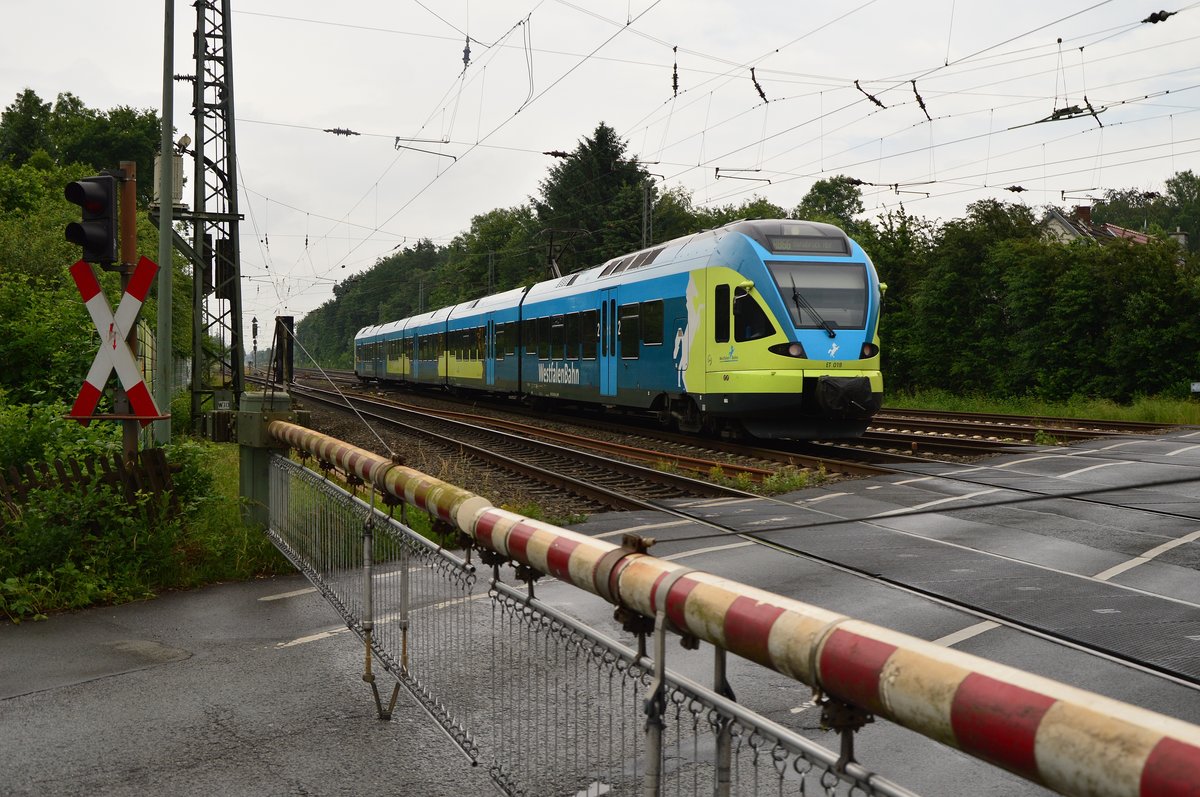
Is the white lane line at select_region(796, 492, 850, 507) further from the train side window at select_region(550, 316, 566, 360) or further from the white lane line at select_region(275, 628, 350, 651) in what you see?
the train side window at select_region(550, 316, 566, 360)

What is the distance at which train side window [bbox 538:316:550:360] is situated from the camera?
26.4 meters

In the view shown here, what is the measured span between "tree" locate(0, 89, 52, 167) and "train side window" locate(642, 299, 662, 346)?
52.3 meters

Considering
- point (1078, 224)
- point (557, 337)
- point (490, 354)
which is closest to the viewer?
point (557, 337)

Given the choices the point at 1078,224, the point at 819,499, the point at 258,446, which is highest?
the point at 1078,224

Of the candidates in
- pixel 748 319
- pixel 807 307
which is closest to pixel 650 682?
pixel 748 319

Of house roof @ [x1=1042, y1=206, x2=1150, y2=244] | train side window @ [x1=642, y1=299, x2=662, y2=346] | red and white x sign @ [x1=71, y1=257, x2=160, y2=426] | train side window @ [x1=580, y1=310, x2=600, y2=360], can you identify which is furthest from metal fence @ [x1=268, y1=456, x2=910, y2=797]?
house roof @ [x1=1042, y1=206, x2=1150, y2=244]

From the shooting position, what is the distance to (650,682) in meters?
2.65

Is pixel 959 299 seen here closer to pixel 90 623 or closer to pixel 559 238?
pixel 90 623

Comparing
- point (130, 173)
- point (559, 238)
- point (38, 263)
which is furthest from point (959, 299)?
point (559, 238)

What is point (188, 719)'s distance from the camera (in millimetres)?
4879

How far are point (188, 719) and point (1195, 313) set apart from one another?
2687 centimetres

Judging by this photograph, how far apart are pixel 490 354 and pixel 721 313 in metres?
15.8

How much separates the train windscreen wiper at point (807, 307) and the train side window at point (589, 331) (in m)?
6.65

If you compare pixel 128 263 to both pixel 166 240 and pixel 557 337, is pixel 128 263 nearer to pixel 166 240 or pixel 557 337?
pixel 166 240
